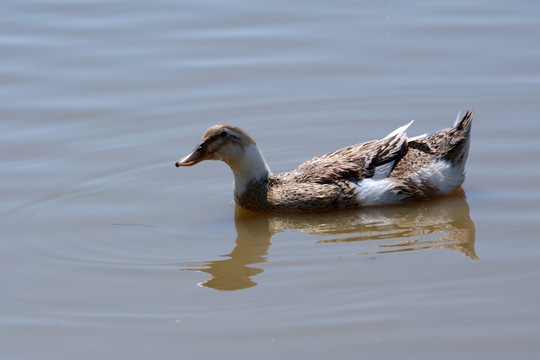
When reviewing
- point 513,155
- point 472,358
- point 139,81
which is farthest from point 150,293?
point 139,81

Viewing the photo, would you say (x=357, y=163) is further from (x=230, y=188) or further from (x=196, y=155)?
(x=196, y=155)

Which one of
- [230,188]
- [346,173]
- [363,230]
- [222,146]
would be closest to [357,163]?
[346,173]

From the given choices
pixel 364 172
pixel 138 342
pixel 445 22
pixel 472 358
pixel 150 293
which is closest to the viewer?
pixel 472 358

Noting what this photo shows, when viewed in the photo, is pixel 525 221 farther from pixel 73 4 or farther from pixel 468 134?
pixel 73 4

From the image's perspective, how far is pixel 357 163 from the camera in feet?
33.2

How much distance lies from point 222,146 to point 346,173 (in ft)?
4.12

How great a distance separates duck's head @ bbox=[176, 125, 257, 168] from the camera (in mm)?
10008

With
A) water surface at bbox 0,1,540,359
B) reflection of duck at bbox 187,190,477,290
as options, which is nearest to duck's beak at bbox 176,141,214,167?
water surface at bbox 0,1,540,359

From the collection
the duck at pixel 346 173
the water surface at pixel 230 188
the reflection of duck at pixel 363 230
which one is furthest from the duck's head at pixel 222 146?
the reflection of duck at pixel 363 230

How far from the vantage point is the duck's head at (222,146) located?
394 inches

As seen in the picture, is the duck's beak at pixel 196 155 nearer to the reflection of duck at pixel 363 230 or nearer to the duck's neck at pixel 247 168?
the duck's neck at pixel 247 168

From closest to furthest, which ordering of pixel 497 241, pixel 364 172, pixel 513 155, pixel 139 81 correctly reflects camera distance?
pixel 497 241, pixel 364 172, pixel 513 155, pixel 139 81

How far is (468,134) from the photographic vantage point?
10.3m

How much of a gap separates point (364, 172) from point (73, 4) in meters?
7.47
